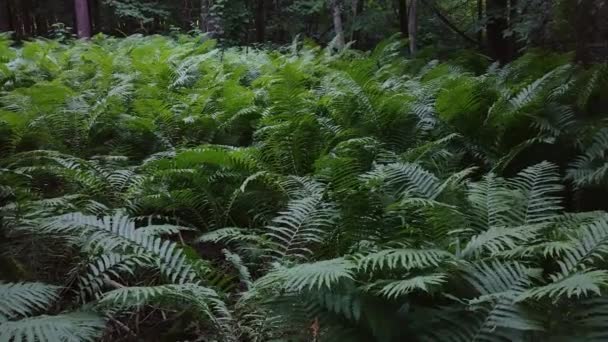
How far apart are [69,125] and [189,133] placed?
881mm

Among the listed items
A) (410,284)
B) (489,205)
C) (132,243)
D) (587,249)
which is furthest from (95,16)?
(587,249)

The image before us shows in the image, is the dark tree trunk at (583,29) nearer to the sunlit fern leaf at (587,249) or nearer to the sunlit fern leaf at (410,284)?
the sunlit fern leaf at (587,249)

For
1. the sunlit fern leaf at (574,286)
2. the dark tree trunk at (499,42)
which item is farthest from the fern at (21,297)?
the dark tree trunk at (499,42)

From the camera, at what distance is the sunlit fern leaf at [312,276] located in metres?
1.78

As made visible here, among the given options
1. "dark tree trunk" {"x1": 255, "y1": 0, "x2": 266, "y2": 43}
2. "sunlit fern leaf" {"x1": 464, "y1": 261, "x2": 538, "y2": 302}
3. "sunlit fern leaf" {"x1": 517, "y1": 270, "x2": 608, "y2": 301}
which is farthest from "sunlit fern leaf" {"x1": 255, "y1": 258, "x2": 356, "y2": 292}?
"dark tree trunk" {"x1": 255, "y1": 0, "x2": 266, "y2": 43}

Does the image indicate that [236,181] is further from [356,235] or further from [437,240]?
[437,240]

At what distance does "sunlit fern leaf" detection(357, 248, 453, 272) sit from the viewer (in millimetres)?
1891

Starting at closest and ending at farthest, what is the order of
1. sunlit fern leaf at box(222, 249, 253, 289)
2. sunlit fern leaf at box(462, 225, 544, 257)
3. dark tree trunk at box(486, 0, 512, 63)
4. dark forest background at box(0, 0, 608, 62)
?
sunlit fern leaf at box(462, 225, 544, 257) → sunlit fern leaf at box(222, 249, 253, 289) → dark forest background at box(0, 0, 608, 62) → dark tree trunk at box(486, 0, 512, 63)

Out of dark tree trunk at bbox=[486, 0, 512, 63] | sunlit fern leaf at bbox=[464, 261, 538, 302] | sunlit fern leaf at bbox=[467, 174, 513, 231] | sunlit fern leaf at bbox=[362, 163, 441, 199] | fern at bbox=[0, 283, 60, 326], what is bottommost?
fern at bbox=[0, 283, 60, 326]

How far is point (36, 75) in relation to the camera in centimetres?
567

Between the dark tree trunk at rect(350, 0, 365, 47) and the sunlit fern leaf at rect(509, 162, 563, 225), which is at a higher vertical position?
the dark tree trunk at rect(350, 0, 365, 47)

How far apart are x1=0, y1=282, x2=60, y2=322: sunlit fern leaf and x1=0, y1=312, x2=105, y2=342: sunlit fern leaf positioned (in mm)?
147

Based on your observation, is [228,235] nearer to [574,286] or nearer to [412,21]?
[574,286]

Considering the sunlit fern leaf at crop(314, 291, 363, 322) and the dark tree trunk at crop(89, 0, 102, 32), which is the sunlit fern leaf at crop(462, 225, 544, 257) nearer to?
the sunlit fern leaf at crop(314, 291, 363, 322)
